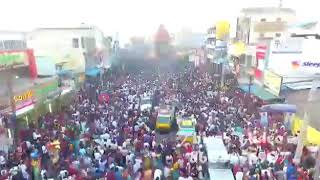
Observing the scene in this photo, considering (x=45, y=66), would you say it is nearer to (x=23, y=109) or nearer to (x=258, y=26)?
(x=23, y=109)

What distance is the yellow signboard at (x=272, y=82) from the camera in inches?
658

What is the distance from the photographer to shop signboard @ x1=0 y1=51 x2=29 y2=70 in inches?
712

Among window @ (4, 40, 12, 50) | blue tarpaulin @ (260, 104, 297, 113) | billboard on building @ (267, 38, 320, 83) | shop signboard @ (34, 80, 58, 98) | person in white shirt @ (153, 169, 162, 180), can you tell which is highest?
window @ (4, 40, 12, 50)

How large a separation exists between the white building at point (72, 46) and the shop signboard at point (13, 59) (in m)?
4.07

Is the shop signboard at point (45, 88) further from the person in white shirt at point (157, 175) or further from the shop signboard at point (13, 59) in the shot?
the person in white shirt at point (157, 175)

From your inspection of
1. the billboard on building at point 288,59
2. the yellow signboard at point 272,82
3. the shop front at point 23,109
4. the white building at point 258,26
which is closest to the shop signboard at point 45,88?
the shop front at point 23,109

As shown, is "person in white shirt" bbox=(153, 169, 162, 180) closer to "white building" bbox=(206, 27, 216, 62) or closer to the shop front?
the shop front

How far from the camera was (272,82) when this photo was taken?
17.7 metres

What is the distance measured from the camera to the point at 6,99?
14.4 meters

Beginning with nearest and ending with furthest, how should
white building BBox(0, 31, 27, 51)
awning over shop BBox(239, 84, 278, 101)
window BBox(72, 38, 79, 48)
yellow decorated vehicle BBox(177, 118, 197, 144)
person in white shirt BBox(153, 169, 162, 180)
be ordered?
person in white shirt BBox(153, 169, 162, 180), yellow decorated vehicle BBox(177, 118, 197, 144), awning over shop BBox(239, 84, 278, 101), white building BBox(0, 31, 27, 51), window BBox(72, 38, 79, 48)

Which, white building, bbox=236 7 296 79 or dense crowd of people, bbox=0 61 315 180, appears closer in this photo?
dense crowd of people, bbox=0 61 315 180

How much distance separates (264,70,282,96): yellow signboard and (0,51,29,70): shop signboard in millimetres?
12483

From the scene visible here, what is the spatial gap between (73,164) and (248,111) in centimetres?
946

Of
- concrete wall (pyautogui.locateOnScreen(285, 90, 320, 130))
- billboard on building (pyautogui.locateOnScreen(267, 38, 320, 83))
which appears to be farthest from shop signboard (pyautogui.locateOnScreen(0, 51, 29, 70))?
concrete wall (pyautogui.locateOnScreen(285, 90, 320, 130))
